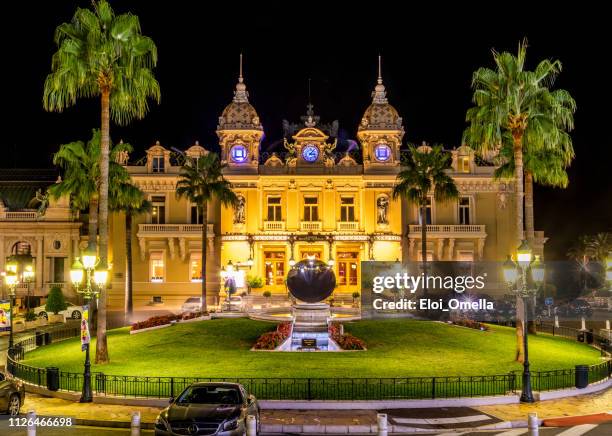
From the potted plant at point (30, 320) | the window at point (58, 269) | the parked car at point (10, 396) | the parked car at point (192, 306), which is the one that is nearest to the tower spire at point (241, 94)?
the parked car at point (192, 306)

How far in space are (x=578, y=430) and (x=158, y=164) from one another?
51.7 m

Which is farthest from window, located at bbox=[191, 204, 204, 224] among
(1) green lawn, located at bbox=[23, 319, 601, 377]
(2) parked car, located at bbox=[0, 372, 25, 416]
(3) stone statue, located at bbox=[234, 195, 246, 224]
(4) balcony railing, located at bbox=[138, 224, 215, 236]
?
(2) parked car, located at bbox=[0, 372, 25, 416]

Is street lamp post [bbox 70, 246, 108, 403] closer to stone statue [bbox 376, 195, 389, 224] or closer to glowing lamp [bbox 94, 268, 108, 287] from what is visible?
glowing lamp [bbox 94, 268, 108, 287]

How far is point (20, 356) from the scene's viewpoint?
32.3m

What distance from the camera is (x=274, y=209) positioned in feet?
212

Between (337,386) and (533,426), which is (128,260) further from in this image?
(533,426)

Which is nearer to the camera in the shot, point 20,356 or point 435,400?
point 435,400

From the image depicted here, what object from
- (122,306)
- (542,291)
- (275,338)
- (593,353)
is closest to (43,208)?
(122,306)

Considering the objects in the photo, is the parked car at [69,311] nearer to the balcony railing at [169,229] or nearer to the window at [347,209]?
the balcony railing at [169,229]

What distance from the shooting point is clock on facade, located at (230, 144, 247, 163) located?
211 ft

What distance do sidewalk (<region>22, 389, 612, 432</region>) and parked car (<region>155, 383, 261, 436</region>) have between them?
2.36 meters

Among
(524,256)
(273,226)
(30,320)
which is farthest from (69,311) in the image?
(524,256)

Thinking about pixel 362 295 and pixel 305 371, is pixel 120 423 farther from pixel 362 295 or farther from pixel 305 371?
pixel 362 295

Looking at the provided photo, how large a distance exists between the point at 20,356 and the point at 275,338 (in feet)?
38.1
